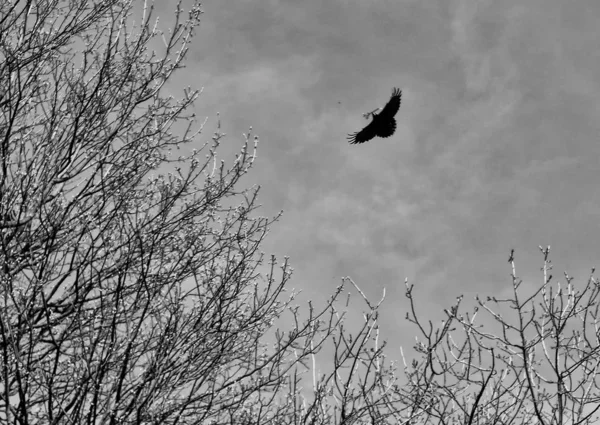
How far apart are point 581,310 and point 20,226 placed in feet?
17.4

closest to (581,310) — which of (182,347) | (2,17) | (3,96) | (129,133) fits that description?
(182,347)

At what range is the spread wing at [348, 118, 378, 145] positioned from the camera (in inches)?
323

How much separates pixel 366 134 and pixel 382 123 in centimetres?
32

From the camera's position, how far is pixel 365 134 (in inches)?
329

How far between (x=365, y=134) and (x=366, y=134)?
2 centimetres

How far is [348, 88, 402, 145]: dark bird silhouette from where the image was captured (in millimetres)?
7891

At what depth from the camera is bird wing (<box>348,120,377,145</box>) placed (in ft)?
26.9

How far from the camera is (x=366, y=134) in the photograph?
8344mm

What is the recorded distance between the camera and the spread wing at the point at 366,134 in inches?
323

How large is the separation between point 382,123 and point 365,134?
328 mm

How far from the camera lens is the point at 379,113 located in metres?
8.02

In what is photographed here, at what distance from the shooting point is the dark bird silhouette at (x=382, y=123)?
25.9 feet

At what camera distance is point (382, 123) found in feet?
26.7

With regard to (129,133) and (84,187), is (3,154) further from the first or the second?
(129,133)
